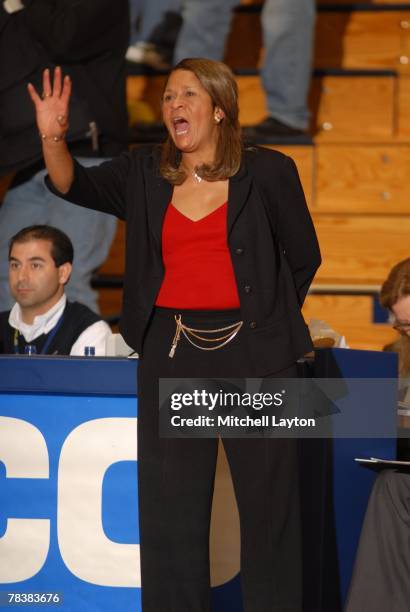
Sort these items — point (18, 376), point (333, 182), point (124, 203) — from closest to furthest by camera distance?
1. point (124, 203)
2. point (18, 376)
3. point (333, 182)

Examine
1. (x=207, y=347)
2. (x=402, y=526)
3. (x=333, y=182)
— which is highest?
(x=333, y=182)

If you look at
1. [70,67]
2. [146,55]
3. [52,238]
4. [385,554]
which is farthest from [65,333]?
[146,55]

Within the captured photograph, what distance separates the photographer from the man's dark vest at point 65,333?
141 inches

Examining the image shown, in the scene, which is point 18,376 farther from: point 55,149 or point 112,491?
point 55,149

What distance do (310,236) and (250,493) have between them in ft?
2.07

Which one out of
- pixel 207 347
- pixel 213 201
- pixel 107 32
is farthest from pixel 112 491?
pixel 107 32

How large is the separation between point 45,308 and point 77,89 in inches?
47.0

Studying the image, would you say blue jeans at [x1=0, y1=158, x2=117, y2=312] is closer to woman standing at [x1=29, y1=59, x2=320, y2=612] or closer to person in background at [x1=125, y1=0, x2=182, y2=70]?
person in background at [x1=125, y1=0, x2=182, y2=70]

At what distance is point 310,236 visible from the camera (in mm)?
2703

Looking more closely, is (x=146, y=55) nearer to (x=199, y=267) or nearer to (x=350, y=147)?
(x=350, y=147)

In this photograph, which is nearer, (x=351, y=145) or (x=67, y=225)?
(x=67, y=225)

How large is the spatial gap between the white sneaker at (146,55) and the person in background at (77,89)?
1.37 meters

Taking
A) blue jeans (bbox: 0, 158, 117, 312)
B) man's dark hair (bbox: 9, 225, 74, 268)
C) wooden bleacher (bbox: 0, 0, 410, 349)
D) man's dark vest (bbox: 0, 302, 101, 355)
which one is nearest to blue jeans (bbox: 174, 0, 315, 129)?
wooden bleacher (bbox: 0, 0, 410, 349)

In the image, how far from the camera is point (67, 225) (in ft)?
15.1
